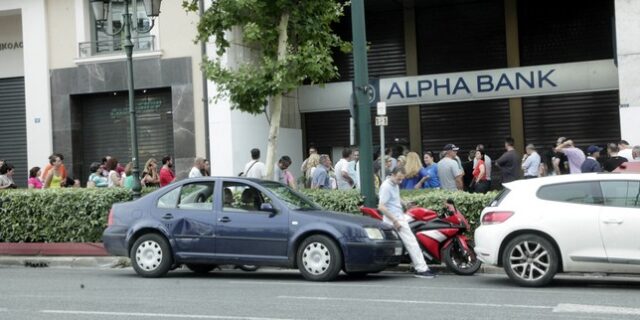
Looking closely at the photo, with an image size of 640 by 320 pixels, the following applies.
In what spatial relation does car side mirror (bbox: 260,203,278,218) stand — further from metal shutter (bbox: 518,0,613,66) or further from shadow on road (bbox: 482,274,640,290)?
metal shutter (bbox: 518,0,613,66)

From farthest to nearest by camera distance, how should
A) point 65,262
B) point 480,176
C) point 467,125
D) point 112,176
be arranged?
point 467,125 → point 480,176 → point 112,176 → point 65,262

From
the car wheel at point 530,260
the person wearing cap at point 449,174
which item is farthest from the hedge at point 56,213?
the car wheel at point 530,260

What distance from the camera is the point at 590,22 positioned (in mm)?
24484

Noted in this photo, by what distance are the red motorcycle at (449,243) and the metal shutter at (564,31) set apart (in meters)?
12.5

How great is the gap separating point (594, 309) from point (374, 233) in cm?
375

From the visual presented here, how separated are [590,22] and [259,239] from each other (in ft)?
49.5

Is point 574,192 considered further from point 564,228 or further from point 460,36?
point 460,36

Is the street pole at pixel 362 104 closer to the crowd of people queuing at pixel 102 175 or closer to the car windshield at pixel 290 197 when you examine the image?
the car windshield at pixel 290 197

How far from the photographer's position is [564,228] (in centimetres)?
1146

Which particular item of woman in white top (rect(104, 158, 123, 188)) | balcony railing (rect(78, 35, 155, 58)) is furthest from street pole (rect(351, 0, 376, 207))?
balcony railing (rect(78, 35, 155, 58))

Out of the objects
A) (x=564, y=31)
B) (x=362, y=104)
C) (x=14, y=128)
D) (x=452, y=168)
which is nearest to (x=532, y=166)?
(x=452, y=168)

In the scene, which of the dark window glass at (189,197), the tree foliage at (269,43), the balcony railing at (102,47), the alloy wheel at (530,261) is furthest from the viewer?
the balcony railing at (102,47)

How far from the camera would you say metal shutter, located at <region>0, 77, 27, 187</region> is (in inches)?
996

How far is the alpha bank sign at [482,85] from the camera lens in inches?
945
